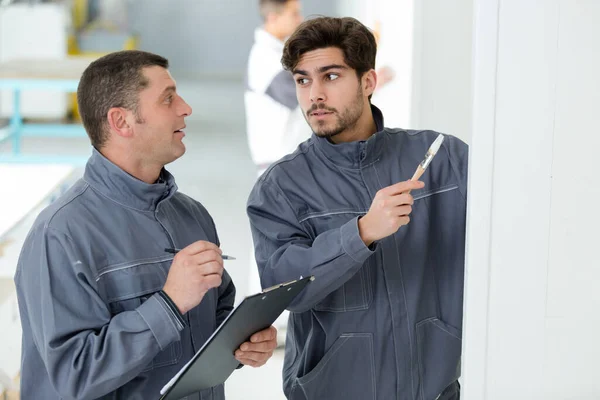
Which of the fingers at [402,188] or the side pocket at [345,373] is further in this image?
the side pocket at [345,373]

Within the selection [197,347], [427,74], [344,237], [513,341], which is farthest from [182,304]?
[427,74]

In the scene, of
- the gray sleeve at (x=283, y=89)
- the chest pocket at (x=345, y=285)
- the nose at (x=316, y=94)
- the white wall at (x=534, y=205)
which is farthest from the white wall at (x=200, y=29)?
the white wall at (x=534, y=205)

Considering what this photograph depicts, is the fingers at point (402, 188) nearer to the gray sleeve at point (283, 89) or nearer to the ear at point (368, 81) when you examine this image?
the ear at point (368, 81)

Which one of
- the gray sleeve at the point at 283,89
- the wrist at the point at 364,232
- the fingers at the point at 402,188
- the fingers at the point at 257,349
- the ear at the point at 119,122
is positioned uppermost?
the gray sleeve at the point at 283,89

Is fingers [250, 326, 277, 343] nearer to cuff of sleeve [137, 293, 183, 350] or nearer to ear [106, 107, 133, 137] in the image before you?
cuff of sleeve [137, 293, 183, 350]

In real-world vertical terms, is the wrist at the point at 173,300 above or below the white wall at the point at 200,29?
below

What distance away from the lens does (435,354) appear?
1833 mm

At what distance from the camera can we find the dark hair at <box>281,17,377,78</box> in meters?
1.88

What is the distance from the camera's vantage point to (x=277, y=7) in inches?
161

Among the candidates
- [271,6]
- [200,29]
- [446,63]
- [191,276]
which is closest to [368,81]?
[191,276]

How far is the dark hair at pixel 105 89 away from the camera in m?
1.69

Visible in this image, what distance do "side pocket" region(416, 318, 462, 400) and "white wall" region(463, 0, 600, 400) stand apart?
52 centimetres

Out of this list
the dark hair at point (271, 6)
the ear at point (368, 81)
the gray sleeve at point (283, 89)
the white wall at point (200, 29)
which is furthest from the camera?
the white wall at point (200, 29)

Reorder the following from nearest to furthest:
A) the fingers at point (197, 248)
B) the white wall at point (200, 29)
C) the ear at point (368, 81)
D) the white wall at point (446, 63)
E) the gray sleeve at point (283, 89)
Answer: the fingers at point (197, 248) → the ear at point (368, 81) → the white wall at point (446, 63) → the gray sleeve at point (283, 89) → the white wall at point (200, 29)
